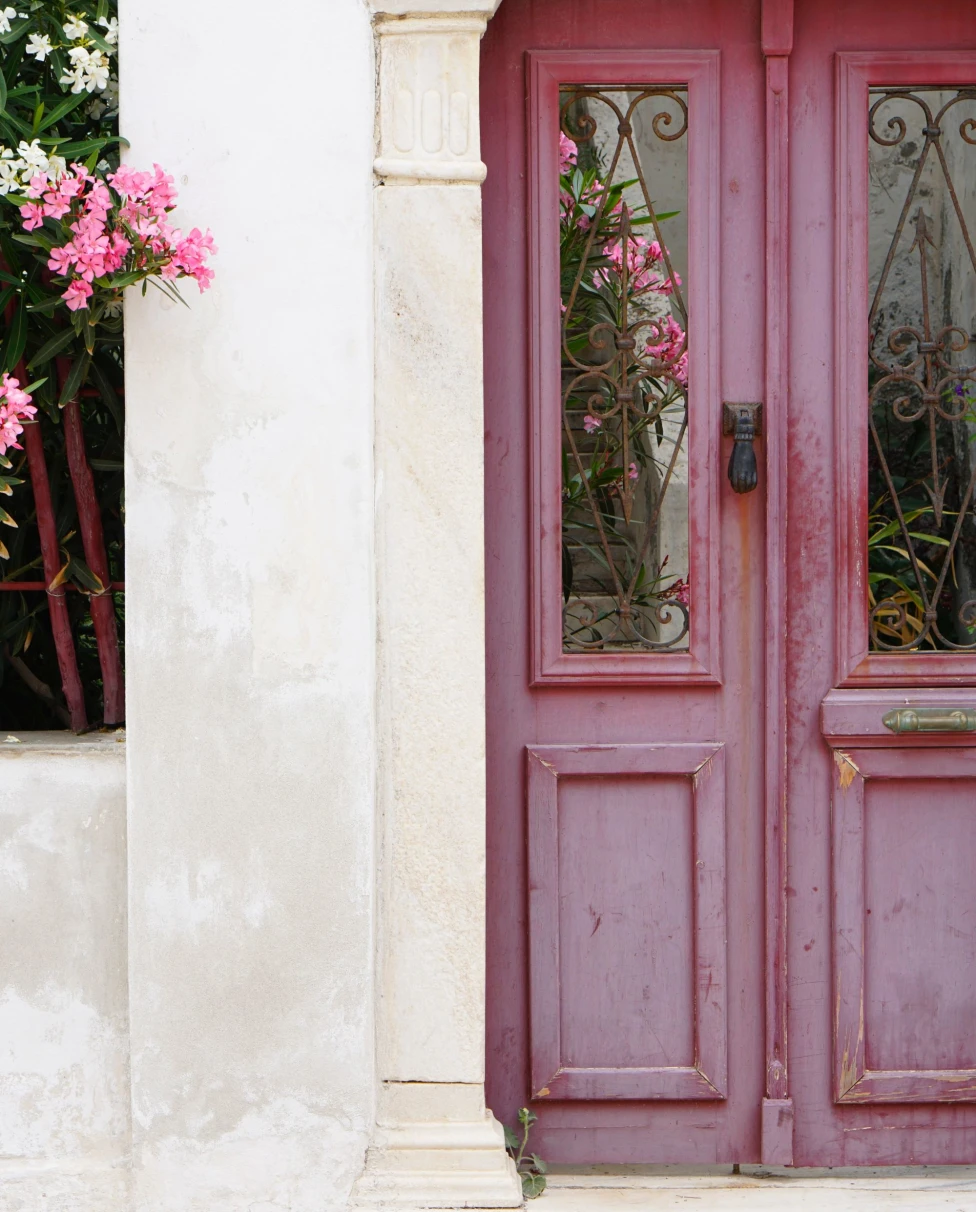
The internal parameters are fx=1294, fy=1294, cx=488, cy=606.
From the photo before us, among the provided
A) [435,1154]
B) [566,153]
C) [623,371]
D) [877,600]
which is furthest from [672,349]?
[435,1154]

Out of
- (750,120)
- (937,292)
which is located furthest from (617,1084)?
(750,120)

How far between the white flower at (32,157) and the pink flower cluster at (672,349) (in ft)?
4.45

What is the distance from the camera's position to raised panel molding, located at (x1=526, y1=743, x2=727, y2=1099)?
9.81 feet

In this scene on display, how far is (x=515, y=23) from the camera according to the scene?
298 centimetres

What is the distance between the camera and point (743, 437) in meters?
2.95

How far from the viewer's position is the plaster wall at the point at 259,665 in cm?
270

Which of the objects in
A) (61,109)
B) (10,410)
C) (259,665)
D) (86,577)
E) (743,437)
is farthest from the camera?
(743,437)

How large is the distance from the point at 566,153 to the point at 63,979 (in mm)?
2158

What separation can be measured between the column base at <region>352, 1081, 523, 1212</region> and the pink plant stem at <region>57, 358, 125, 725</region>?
109 centimetres

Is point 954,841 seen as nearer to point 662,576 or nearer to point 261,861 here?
point 662,576

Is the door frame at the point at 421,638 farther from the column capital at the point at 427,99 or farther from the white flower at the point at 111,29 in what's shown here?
the white flower at the point at 111,29

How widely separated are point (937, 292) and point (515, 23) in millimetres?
1154

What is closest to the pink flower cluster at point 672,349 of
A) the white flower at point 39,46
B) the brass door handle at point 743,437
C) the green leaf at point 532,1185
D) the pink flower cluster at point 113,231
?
the brass door handle at point 743,437

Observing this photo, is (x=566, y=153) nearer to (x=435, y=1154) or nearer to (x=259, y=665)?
(x=259, y=665)
